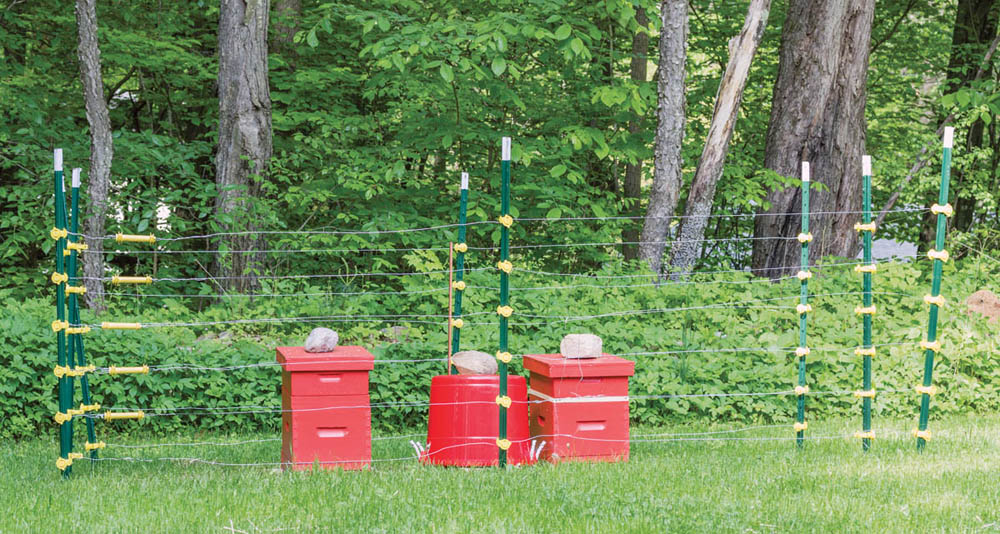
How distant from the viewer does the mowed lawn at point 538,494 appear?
16.5 ft

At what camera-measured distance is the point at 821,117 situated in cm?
1196

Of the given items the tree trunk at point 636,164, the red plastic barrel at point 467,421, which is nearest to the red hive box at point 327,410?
the red plastic barrel at point 467,421

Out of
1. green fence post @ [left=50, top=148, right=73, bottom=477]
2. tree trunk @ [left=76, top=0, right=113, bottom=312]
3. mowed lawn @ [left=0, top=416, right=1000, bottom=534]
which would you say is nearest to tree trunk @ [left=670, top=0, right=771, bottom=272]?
mowed lawn @ [left=0, top=416, right=1000, bottom=534]

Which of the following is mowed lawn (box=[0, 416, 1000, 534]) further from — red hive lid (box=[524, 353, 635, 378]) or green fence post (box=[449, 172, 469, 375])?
green fence post (box=[449, 172, 469, 375])

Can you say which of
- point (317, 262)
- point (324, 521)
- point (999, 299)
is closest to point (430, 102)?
point (317, 262)

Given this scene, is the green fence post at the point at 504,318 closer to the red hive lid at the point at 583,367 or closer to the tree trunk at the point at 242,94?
the red hive lid at the point at 583,367

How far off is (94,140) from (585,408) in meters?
6.60

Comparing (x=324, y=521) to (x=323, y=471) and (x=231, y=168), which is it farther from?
(x=231, y=168)

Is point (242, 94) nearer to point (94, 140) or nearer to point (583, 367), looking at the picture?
point (94, 140)

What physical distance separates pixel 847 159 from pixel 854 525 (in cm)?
781

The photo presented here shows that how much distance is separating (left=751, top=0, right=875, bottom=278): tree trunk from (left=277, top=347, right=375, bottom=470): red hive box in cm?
710

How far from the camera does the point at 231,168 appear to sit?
11352mm

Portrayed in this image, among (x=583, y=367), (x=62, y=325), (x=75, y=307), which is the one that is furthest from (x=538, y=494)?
(x=75, y=307)

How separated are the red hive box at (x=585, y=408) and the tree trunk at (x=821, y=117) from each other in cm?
587
